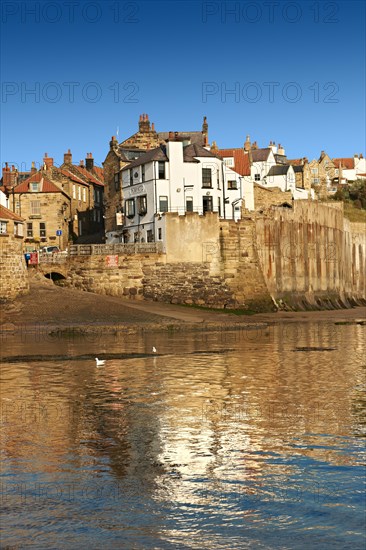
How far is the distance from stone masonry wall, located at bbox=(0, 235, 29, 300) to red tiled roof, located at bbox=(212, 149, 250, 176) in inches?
1605

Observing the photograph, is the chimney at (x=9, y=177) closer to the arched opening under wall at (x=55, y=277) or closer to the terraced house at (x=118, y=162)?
the terraced house at (x=118, y=162)

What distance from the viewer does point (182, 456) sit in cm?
1522

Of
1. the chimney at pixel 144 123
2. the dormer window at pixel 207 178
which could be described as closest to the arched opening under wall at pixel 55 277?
the dormer window at pixel 207 178

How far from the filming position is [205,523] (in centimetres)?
1112

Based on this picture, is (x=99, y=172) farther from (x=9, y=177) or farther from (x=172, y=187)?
(x=172, y=187)

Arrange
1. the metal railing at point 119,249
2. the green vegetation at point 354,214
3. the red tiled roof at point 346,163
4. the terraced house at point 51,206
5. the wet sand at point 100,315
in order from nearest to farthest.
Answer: the wet sand at point 100,315 < the metal railing at point 119,249 < the terraced house at point 51,206 < the green vegetation at point 354,214 < the red tiled roof at point 346,163

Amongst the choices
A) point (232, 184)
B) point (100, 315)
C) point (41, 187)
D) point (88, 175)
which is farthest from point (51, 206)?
point (100, 315)

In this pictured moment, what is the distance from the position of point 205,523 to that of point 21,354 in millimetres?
25384

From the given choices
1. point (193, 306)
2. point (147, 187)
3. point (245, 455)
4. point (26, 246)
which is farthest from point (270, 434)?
point (26, 246)

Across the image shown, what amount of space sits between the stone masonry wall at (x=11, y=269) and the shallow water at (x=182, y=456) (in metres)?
22.7

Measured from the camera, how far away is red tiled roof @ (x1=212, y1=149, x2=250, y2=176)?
299ft

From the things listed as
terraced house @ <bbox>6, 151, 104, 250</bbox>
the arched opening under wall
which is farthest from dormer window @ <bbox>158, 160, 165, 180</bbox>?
terraced house @ <bbox>6, 151, 104, 250</bbox>

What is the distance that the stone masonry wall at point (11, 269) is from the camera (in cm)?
5262

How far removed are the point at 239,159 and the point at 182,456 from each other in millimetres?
79451
